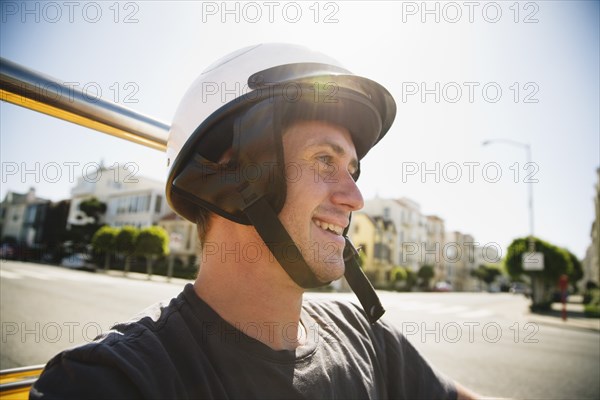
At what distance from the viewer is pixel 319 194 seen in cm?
139

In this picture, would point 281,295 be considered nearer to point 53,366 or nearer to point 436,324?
point 53,366

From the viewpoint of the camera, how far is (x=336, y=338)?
1398mm

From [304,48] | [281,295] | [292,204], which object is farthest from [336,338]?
[304,48]

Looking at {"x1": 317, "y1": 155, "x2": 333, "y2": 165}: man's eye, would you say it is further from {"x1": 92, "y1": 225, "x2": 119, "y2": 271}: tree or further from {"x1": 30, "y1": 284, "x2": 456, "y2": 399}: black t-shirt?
{"x1": 92, "y1": 225, "x2": 119, "y2": 271}: tree

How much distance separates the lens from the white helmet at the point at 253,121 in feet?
4.20

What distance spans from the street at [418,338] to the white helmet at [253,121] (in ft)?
2.76

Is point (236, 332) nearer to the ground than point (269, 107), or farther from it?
nearer to the ground

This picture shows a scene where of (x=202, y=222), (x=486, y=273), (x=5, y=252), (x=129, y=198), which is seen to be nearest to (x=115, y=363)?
(x=202, y=222)

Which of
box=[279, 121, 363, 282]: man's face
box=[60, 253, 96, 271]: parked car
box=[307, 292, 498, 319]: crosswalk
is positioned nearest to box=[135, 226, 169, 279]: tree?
box=[279, 121, 363, 282]: man's face

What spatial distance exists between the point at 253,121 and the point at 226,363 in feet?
2.77

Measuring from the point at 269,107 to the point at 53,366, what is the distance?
40.7 inches

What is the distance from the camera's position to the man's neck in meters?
1.22

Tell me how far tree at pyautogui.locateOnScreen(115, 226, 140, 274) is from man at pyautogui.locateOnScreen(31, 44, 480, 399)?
11.1 feet

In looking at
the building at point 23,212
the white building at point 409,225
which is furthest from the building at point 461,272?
the building at point 23,212
